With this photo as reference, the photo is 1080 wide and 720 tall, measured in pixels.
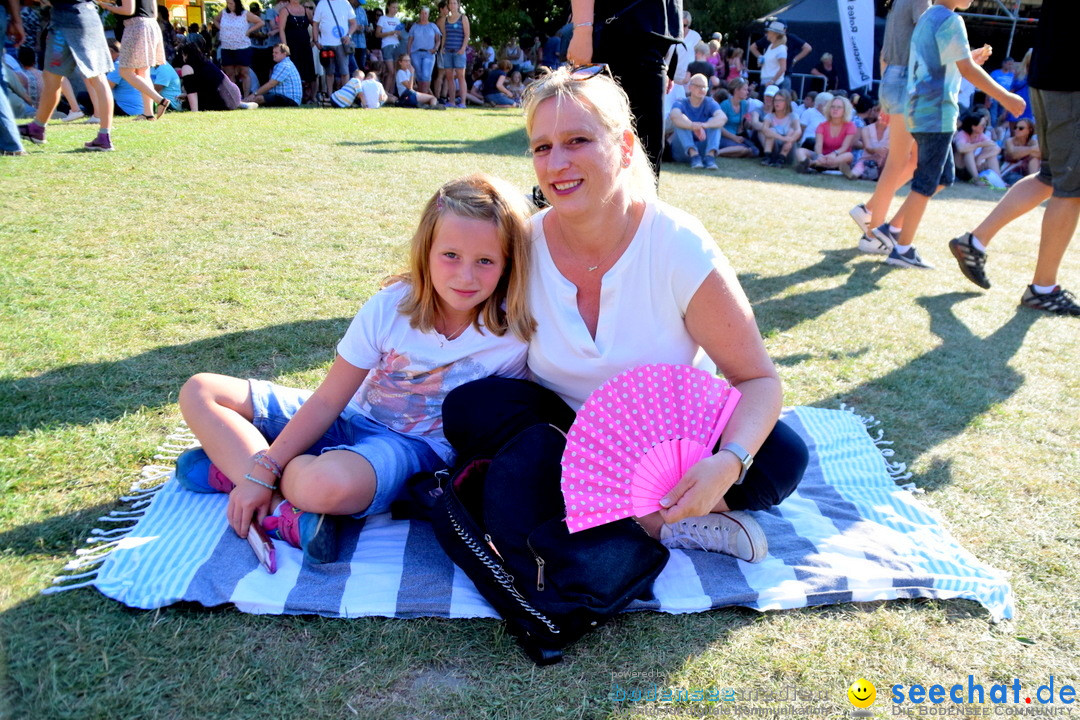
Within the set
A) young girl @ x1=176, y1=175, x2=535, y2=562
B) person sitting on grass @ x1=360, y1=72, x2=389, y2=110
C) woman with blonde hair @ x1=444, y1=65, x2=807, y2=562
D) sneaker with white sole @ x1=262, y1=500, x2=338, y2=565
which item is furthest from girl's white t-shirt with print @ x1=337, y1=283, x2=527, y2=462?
person sitting on grass @ x1=360, y1=72, x2=389, y2=110

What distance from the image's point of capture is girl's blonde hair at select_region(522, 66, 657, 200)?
2.13m

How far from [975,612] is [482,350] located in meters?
1.55

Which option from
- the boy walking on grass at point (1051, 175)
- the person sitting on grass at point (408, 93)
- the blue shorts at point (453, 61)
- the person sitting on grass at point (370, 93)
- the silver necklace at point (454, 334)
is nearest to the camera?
the silver necklace at point (454, 334)

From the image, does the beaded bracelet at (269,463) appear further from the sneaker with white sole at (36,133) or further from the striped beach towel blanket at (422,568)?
the sneaker with white sole at (36,133)

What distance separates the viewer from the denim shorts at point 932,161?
17.1 ft

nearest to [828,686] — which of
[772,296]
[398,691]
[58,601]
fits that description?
[398,691]

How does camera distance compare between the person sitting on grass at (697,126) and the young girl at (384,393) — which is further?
the person sitting on grass at (697,126)

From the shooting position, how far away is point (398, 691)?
5.73 ft

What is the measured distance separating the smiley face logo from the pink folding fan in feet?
1.96

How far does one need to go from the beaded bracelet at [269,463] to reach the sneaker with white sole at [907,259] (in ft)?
15.7

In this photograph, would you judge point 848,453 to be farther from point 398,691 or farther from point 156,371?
point 156,371

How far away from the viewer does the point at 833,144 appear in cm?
1044

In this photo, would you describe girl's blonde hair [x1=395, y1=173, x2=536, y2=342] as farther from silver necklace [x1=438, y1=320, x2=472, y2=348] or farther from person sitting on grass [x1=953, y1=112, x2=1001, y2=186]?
person sitting on grass [x1=953, y1=112, x2=1001, y2=186]

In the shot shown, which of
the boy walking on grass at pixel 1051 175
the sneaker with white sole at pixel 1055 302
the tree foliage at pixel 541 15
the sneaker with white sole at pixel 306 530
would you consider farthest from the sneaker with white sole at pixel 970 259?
the tree foliage at pixel 541 15
